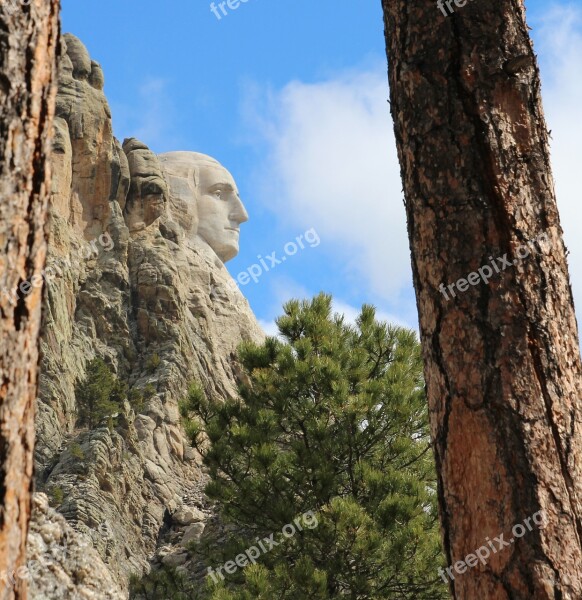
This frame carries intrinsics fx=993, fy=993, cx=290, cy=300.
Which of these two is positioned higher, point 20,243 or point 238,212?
point 238,212

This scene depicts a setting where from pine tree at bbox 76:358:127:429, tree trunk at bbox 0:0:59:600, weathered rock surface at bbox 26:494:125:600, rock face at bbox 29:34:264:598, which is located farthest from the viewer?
pine tree at bbox 76:358:127:429

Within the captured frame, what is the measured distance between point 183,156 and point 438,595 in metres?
24.5

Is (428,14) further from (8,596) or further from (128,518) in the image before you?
(128,518)

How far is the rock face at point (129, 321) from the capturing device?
19.4 meters

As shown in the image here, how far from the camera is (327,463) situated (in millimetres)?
11328

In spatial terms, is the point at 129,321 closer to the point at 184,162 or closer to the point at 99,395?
the point at 99,395

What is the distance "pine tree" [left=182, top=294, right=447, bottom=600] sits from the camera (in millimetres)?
10188

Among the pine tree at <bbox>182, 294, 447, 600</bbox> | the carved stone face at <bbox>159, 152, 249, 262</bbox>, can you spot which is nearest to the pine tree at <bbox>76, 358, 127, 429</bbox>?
the carved stone face at <bbox>159, 152, 249, 262</bbox>

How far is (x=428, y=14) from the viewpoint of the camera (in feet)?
9.30

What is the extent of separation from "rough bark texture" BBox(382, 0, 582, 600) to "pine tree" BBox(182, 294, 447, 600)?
24.3ft
